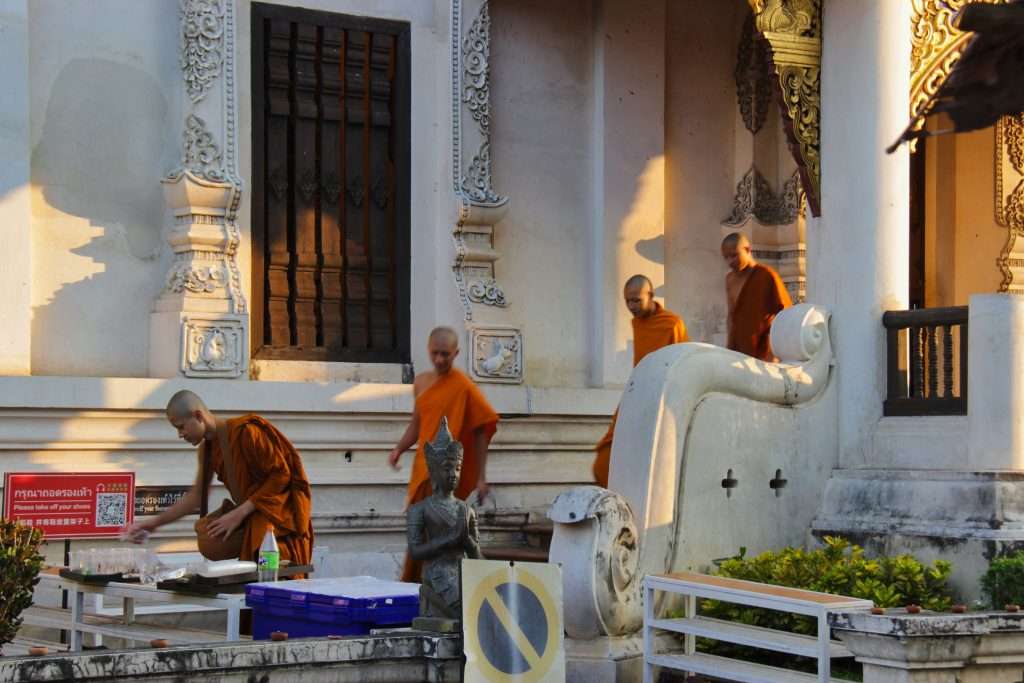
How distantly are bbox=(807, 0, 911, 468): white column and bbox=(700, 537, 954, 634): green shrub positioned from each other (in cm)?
124

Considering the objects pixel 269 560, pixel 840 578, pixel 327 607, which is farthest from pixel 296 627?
pixel 840 578

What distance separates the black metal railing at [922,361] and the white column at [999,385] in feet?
0.97

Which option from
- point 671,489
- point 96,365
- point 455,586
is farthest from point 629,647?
point 96,365

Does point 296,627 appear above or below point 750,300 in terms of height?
below

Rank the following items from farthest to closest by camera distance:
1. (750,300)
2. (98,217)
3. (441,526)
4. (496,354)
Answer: (496,354)
(98,217)
(750,300)
(441,526)

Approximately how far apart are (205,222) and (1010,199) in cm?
625

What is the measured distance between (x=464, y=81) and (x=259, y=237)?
1.77m

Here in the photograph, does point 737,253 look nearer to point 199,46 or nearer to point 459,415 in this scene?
point 459,415

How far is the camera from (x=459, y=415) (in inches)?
434

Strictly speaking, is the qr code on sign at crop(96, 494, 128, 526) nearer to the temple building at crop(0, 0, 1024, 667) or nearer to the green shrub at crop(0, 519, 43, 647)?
the temple building at crop(0, 0, 1024, 667)

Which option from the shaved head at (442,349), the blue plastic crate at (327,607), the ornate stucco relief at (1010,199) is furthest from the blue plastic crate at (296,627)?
the ornate stucco relief at (1010,199)

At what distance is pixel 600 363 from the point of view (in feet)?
43.2

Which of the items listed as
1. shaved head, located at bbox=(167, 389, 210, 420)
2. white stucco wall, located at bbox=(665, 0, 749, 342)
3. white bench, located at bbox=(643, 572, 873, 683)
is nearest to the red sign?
shaved head, located at bbox=(167, 389, 210, 420)

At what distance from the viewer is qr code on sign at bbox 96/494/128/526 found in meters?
10.9
